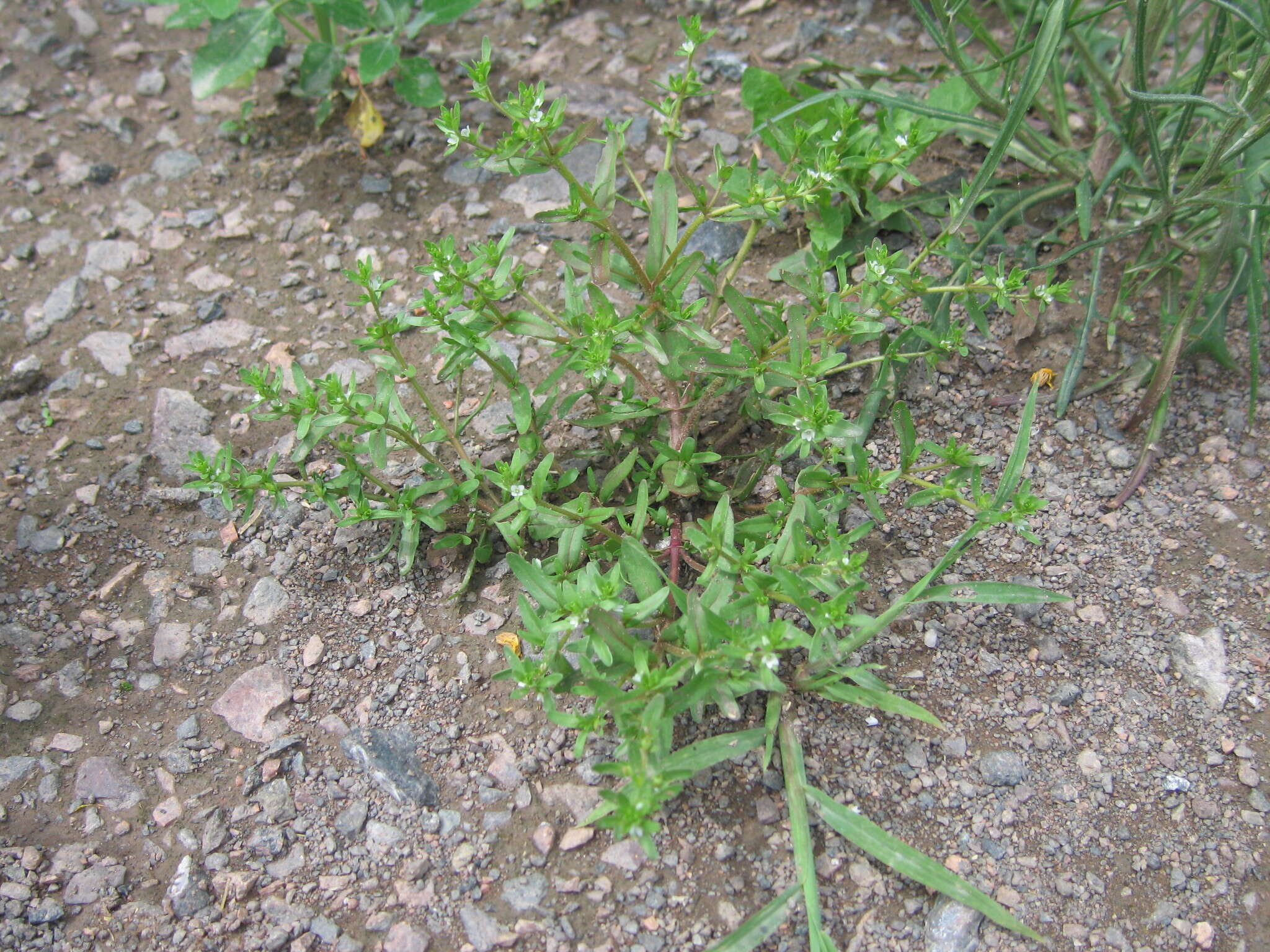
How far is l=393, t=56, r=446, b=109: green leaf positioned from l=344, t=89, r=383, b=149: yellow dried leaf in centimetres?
14

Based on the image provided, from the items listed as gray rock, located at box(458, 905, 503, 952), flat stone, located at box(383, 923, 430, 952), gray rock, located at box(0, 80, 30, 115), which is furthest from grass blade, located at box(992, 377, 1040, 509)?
gray rock, located at box(0, 80, 30, 115)

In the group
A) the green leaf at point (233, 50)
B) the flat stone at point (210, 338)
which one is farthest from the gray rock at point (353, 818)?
the green leaf at point (233, 50)

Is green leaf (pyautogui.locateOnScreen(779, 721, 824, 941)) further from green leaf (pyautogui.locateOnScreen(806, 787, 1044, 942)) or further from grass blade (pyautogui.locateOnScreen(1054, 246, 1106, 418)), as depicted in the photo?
grass blade (pyautogui.locateOnScreen(1054, 246, 1106, 418))

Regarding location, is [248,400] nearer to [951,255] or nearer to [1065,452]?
[951,255]

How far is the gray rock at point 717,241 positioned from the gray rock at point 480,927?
188 cm

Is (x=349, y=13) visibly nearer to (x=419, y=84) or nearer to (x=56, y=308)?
(x=419, y=84)

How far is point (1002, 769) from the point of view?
2088 millimetres

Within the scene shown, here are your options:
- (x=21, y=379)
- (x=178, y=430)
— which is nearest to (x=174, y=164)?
(x=21, y=379)

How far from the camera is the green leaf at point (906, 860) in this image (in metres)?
1.84

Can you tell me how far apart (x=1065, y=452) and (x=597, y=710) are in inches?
58.4

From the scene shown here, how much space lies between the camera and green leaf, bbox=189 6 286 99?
3139 mm

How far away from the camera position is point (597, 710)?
1.88 m

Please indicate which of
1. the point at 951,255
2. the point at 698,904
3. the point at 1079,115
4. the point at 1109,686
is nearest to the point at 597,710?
the point at 698,904

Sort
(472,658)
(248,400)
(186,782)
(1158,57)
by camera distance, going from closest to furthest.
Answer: (186,782)
(472,658)
(248,400)
(1158,57)
